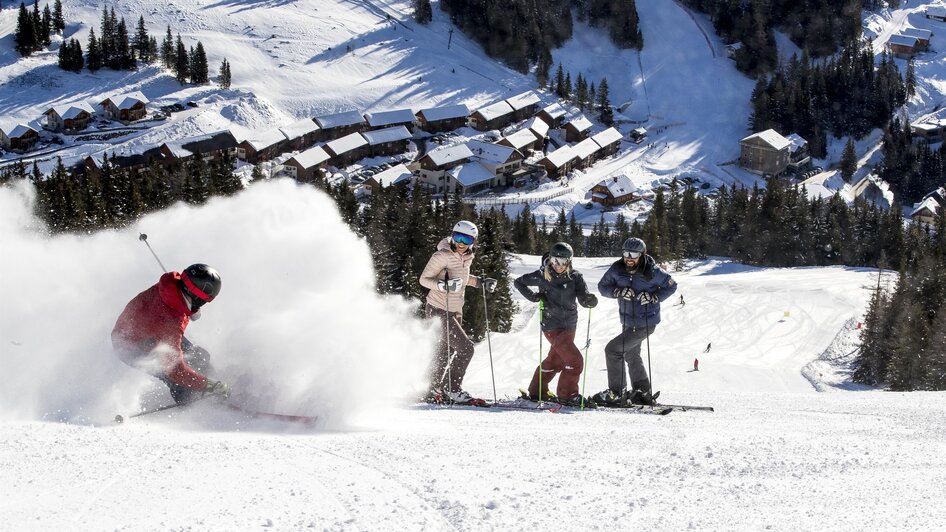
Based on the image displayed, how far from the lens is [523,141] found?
85.8 metres

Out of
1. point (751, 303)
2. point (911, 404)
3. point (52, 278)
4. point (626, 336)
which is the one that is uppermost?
point (52, 278)

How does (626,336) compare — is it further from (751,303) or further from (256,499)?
(751,303)

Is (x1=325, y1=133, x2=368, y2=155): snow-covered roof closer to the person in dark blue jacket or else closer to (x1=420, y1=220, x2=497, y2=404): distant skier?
(x1=420, y1=220, x2=497, y2=404): distant skier

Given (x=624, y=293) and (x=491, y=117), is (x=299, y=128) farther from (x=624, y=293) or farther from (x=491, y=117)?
(x=624, y=293)

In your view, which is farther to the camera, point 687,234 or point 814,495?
point 687,234

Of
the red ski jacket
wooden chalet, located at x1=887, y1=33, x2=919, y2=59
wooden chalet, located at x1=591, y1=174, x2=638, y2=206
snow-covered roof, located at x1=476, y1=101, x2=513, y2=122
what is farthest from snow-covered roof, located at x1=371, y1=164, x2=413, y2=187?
wooden chalet, located at x1=887, y1=33, x2=919, y2=59

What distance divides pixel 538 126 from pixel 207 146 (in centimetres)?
3550

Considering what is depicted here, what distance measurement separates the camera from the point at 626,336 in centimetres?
1066

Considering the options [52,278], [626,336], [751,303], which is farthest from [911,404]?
[751,303]

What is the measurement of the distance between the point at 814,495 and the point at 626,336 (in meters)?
4.69

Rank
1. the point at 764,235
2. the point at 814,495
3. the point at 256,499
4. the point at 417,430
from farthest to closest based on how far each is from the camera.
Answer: the point at 764,235 → the point at 417,430 → the point at 814,495 → the point at 256,499

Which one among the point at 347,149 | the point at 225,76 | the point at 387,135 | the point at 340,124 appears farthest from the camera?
the point at 387,135

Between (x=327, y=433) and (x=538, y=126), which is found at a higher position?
(x=327, y=433)

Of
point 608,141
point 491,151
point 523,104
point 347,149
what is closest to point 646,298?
point 347,149
